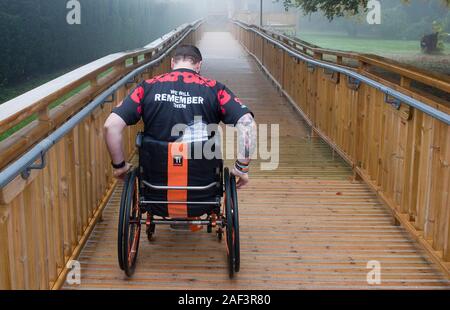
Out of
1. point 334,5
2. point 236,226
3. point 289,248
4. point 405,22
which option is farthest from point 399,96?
point 405,22

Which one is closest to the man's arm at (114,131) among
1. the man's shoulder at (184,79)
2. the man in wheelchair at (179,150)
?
the man in wheelchair at (179,150)

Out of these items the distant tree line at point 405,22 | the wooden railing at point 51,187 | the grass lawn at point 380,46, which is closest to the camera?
the wooden railing at point 51,187

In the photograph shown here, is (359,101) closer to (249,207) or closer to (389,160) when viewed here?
(389,160)

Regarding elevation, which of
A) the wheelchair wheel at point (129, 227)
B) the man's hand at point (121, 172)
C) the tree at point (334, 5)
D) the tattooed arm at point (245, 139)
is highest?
the tree at point (334, 5)

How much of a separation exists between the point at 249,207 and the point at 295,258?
45.3 inches

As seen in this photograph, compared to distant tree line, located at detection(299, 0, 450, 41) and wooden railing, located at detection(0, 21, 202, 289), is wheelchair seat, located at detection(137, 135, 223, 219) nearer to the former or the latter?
wooden railing, located at detection(0, 21, 202, 289)

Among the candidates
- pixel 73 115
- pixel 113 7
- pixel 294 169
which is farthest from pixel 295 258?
pixel 113 7

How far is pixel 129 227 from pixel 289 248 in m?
1.11

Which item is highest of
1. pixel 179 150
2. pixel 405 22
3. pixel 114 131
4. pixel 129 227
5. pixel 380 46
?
pixel 405 22

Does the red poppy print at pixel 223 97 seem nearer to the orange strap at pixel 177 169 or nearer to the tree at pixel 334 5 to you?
the orange strap at pixel 177 169

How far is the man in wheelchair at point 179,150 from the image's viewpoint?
3.69 m

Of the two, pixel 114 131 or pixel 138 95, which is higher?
pixel 138 95

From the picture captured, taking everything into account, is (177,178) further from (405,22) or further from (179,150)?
(405,22)

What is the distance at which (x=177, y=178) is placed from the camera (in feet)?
12.2
